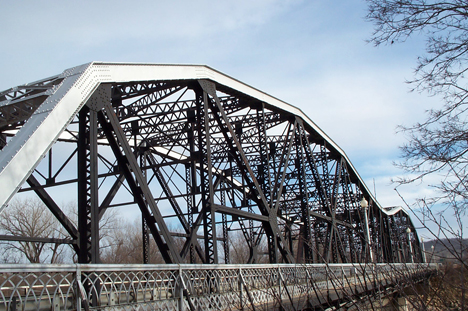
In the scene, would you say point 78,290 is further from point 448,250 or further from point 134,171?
point 134,171

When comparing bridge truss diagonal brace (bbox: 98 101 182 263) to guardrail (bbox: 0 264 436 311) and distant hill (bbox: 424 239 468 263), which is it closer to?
guardrail (bbox: 0 264 436 311)

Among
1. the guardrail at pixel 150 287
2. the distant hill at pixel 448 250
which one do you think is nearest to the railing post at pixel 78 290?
the guardrail at pixel 150 287

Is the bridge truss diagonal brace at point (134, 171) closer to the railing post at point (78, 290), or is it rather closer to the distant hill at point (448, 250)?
the railing post at point (78, 290)

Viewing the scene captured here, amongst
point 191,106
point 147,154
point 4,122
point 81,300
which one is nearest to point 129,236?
point 147,154

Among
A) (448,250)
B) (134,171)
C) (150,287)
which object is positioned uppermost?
(134,171)

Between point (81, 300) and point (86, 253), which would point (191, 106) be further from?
point (81, 300)

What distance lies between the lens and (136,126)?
2333 cm

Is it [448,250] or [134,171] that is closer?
[448,250]

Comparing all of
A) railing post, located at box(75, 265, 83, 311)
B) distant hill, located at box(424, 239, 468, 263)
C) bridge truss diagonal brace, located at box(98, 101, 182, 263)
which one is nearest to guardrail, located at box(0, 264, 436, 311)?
railing post, located at box(75, 265, 83, 311)

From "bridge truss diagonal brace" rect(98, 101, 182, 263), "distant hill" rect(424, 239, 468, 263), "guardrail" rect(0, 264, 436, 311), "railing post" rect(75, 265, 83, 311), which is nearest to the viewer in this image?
"distant hill" rect(424, 239, 468, 263)

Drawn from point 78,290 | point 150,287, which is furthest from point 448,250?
point 150,287

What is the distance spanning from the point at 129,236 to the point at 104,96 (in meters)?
60.3

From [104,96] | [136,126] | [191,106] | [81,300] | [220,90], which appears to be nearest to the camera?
[81,300]

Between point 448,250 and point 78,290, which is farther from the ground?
point 448,250
